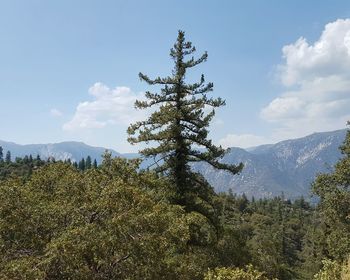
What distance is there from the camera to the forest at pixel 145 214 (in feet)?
45.6

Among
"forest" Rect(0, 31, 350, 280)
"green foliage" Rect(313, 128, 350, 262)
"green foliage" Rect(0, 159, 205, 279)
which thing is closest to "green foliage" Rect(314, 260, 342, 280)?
"forest" Rect(0, 31, 350, 280)

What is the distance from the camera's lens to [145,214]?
15578 mm

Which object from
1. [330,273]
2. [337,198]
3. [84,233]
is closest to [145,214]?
[84,233]

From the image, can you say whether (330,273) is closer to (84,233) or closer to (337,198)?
(84,233)

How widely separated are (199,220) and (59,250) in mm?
12215

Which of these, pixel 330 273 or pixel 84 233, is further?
pixel 330 273

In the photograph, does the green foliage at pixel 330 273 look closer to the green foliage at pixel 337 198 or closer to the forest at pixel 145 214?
the forest at pixel 145 214

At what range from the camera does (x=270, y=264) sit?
200 ft

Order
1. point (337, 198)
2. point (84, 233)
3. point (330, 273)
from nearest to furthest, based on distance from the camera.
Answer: point (84, 233)
point (330, 273)
point (337, 198)

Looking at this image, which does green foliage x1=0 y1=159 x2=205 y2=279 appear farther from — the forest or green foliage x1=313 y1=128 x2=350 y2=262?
green foliage x1=313 y1=128 x2=350 y2=262

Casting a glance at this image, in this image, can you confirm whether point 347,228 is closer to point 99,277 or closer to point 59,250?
point 99,277

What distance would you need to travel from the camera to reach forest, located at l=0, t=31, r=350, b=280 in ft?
45.6

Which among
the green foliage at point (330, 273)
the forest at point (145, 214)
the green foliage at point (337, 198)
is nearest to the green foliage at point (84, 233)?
the forest at point (145, 214)

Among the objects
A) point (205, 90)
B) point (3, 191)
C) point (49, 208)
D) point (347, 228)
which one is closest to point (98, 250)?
point (49, 208)
